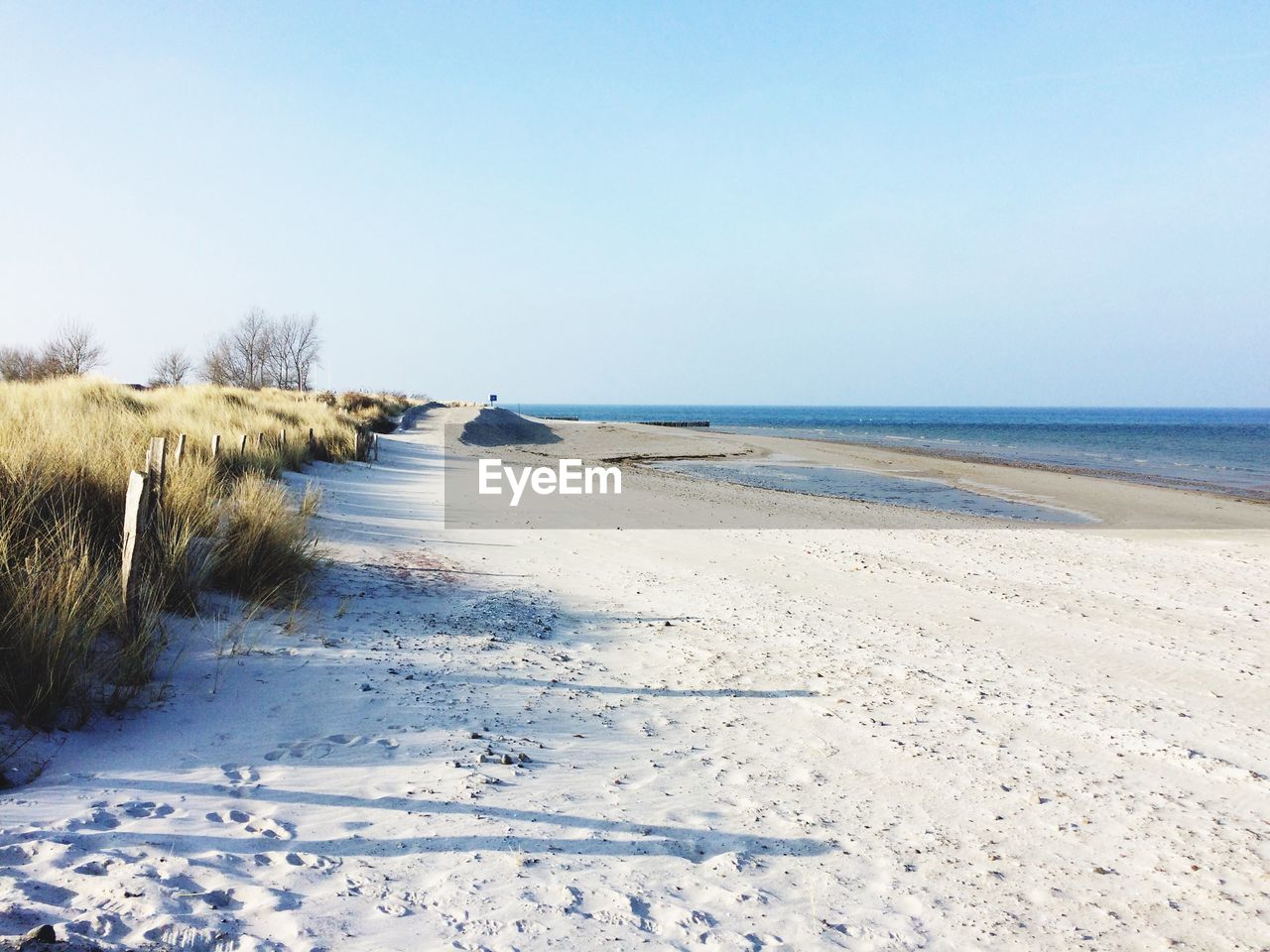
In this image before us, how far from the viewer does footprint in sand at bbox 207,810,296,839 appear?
10.2 feet

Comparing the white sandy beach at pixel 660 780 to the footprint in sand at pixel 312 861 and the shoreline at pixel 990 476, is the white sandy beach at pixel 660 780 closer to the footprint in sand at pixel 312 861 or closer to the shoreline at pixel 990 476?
the footprint in sand at pixel 312 861

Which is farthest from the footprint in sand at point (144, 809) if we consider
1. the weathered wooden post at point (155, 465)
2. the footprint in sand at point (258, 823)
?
the weathered wooden post at point (155, 465)

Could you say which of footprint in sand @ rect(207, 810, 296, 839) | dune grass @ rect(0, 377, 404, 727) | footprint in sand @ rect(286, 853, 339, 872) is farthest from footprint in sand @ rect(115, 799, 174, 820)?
dune grass @ rect(0, 377, 404, 727)

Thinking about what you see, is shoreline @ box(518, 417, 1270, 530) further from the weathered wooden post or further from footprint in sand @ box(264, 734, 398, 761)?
the weathered wooden post

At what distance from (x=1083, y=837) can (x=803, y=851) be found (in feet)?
4.72

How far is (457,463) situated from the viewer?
21.9m

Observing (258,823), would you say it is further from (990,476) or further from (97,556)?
(990,476)

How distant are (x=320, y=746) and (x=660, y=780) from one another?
1.73m

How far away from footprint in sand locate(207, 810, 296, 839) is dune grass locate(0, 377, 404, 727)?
1119 mm

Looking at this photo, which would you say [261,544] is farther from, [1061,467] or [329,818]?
[1061,467]

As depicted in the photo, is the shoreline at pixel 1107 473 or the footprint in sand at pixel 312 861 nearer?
the footprint in sand at pixel 312 861

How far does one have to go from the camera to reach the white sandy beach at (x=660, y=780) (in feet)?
9.28

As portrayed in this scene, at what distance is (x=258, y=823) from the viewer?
317 cm

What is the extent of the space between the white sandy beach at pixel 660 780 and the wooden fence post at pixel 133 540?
471mm
